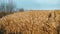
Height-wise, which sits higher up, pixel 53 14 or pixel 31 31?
pixel 53 14

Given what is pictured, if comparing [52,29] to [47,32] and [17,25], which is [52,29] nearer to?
[47,32]

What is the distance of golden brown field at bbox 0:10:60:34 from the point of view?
5.72 meters

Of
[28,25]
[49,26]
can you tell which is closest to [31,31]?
[28,25]

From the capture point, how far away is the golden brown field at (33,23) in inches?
225

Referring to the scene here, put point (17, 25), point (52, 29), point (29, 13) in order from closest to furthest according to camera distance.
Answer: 1. point (52, 29)
2. point (17, 25)
3. point (29, 13)

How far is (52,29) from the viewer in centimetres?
564

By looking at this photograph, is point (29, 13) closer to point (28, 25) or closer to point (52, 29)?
point (28, 25)

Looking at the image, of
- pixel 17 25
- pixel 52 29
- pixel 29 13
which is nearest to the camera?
pixel 52 29

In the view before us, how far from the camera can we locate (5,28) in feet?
20.3

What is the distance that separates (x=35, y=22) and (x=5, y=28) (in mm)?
1044

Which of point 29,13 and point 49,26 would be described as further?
point 29,13

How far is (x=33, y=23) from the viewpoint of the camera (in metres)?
5.98

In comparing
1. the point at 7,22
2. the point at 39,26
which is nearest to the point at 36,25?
the point at 39,26

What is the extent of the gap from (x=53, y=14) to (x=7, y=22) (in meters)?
1.58
